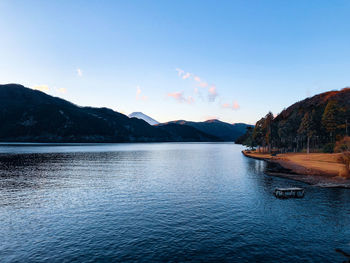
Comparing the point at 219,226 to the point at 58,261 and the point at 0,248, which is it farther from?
the point at 0,248

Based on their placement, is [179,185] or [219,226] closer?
[219,226]

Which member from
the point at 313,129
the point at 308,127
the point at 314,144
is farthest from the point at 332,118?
the point at 314,144

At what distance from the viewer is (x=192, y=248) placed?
949 inches

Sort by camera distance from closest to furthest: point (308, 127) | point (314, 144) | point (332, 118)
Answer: point (332, 118) → point (308, 127) → point (314, 144)

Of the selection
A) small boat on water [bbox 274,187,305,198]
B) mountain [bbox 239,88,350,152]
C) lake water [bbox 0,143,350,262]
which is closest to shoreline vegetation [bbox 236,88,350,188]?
mountain [bbox 239,88,350,152]

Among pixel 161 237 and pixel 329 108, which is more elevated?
pixel 329 108

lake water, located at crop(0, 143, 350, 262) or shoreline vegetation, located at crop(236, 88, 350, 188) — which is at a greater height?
shoreline vegetation, located at crop(236, 88, 350, 188)

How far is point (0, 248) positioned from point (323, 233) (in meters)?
36.2

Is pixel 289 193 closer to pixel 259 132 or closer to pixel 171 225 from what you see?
pixel 171 225

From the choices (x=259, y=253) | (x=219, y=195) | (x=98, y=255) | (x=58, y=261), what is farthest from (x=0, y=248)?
(x=219, y=195)

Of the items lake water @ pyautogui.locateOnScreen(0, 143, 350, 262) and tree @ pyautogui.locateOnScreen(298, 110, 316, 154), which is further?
tree @ pyautogui.locateOnScreen(298, 110, 316, 154)

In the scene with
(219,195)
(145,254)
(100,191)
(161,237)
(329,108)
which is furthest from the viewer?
(329,108)

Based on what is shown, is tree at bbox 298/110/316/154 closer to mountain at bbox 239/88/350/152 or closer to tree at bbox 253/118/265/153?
mountain at bbox 239/88/350/152

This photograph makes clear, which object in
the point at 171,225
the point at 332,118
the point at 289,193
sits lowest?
the point at 171,225
